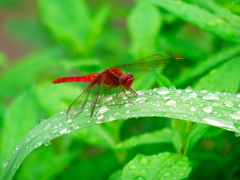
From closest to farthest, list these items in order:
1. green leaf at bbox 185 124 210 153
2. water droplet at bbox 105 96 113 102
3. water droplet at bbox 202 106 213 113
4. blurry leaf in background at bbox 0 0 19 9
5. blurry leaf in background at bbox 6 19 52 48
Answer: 1. water droplet at bbox 202 106 213 113
2. green leaf at bbox 185 124 210 153
3. water droplet at bbox 105 96 113 102
4. blurry leaf in background at bbox 6 19 52 48
5. blurry leaf in background at bbox 0 0 19 9

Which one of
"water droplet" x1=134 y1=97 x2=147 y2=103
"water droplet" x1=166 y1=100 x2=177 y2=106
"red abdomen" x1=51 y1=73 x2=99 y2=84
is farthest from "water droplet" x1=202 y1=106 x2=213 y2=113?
"red abdomen" x1=51 y1=73 x2=99 y2=84

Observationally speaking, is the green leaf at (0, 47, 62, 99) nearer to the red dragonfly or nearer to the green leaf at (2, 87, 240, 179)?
the red dragonfly

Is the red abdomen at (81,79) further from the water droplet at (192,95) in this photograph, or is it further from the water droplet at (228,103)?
the water droplet at (228,103)

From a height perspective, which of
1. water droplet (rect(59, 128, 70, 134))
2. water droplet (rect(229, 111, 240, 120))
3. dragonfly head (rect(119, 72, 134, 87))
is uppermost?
dragonfly head (rect(119, 72, 134, 87))

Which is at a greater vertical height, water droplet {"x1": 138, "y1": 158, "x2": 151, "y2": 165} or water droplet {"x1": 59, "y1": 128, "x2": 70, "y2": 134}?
water droplet {"x1": 59, "y1": 128, "x2": 70, "y2": 134}

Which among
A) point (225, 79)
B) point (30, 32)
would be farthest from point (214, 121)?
point (30, 32)

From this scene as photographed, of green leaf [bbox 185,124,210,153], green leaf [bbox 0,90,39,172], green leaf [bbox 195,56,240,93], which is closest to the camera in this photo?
green leaf [bbox 185,124,210,153]

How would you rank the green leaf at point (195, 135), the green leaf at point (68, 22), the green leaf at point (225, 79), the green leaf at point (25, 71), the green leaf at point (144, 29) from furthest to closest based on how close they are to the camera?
the green leaf at point (25, 71) < the green leaf at point (68, 22) < the green leaf at point (144, 29) < the green leaf at point (225, 79) < the green leaf at point (195, 135)

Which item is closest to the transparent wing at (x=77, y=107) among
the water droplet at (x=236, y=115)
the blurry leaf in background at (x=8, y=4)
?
the water droplet at (x=236, y=115)
